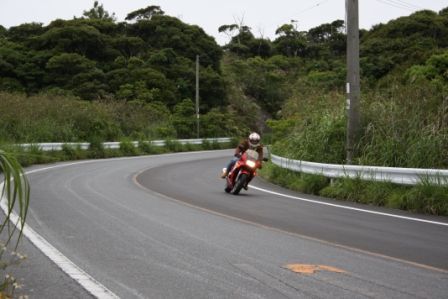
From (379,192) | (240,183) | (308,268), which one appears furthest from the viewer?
(240,183)

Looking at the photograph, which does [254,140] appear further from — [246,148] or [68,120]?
[68,120]

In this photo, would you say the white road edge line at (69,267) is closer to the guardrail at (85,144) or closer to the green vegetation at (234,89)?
the green vegetation at (234,89)

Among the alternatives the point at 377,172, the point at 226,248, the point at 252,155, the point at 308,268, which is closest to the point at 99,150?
the point at 252,155

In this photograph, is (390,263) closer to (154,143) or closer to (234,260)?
(234,260)

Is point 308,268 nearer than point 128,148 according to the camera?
Yes

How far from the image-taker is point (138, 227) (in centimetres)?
973

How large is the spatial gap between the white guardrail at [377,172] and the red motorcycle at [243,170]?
186 centimetres

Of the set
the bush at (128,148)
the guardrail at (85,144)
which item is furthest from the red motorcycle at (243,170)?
the bush at (128,148)

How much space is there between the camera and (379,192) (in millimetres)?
14047

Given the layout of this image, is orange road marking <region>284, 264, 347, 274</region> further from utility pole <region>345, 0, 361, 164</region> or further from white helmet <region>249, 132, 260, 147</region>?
utility pole <region>345, 0, 361, 164</region>

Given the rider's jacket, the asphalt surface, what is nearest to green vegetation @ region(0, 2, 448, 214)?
the rider's jacket

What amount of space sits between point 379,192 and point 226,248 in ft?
22.2

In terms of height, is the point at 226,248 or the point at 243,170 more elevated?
the point at 243,170

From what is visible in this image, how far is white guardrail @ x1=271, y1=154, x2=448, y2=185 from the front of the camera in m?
12.8
